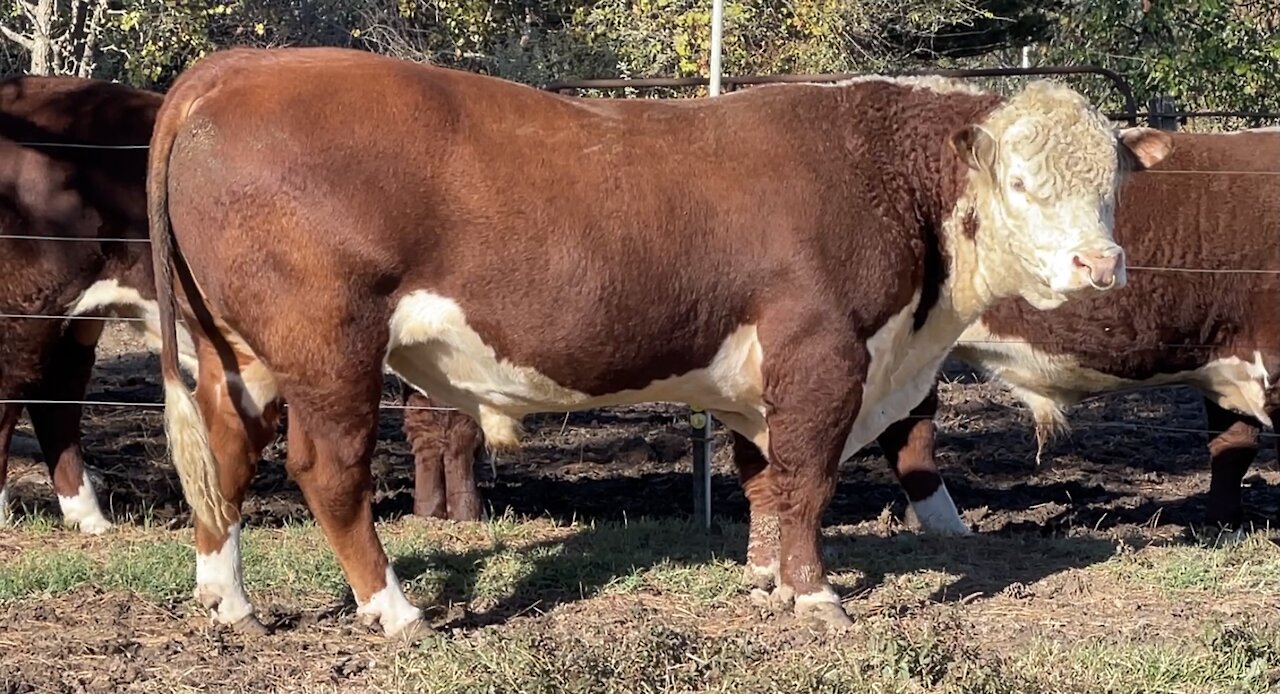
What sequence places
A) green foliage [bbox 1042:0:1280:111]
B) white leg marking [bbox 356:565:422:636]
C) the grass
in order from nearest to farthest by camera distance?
the grass < white leg marking [bbox 356:565:422:636] < green foliage [bbox 1042:0:1280:111]

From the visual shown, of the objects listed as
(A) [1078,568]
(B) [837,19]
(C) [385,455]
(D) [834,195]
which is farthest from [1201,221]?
(B) [837,19]

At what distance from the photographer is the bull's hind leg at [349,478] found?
16.0 feet

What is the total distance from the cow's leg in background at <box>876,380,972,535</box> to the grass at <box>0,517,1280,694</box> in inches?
24.3

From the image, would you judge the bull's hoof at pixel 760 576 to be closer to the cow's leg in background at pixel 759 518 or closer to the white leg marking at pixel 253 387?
the cow's leg in background at pixel 759 518

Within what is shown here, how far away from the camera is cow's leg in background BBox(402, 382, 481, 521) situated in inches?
291

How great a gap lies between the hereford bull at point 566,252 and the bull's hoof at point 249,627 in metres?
0.08

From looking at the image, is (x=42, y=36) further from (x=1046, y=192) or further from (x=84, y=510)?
(x=1046, y=192)

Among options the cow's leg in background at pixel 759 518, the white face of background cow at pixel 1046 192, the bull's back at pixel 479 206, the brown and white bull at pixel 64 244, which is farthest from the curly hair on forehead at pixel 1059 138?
the brown and white bull at pixel 64 244

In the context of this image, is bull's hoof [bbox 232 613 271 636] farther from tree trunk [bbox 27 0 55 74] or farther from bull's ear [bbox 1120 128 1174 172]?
tree trunk [bbox 27 0 55 74]

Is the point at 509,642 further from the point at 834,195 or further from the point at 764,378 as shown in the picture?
the point at 834,195

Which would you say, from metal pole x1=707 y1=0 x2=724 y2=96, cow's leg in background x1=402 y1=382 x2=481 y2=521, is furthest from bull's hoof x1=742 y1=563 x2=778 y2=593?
metal pole x1=707 y1=0 x2=724 y2=96

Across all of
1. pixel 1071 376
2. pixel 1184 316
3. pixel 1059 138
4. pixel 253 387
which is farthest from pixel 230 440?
pixel 1184 316

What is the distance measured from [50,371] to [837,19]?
7.71 meters

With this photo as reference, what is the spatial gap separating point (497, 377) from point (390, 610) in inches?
30.6
